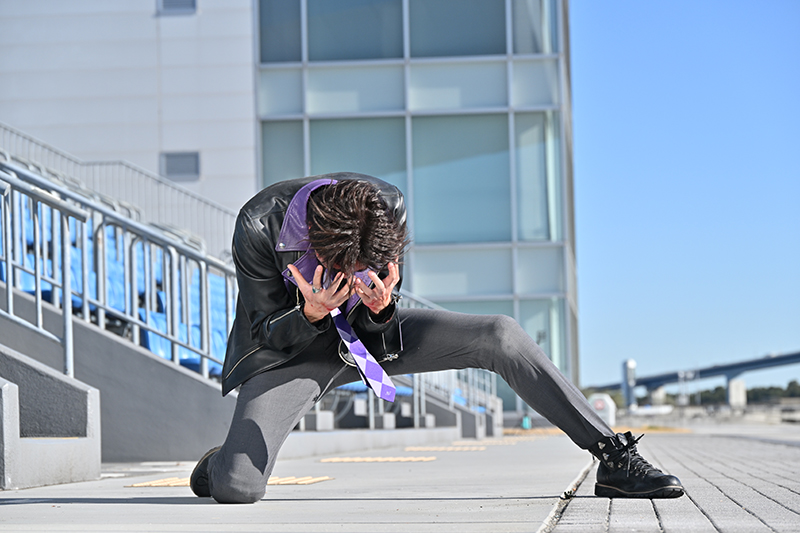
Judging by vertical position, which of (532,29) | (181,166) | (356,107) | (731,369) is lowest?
(731,369)

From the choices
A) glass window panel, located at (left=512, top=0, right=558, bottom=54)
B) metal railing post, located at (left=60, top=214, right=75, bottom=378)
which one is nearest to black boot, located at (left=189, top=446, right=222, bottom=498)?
metal railing post, located at (left=60, top=214, right=75, bottom=378)

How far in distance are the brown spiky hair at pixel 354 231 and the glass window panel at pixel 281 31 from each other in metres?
15.1

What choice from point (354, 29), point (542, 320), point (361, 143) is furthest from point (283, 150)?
point (542, 320)

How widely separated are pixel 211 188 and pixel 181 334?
10792 millimetres

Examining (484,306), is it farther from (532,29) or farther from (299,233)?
(299,233)

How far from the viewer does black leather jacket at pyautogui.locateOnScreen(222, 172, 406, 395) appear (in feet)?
9.63

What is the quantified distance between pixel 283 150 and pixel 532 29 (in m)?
5.02

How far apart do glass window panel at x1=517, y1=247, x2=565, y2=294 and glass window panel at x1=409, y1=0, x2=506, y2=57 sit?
384 cm

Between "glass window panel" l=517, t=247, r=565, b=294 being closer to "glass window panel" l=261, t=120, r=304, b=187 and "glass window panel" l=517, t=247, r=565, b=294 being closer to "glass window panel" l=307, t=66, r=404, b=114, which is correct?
"glass window panel" l=307, t=66, r=404, b=114

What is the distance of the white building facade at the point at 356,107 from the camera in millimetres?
16719

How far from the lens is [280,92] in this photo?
17.3 m

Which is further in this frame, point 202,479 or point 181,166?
point 181,166

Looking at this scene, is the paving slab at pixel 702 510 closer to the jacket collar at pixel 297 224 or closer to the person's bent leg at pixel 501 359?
the person's bent leg at pixel 501 359

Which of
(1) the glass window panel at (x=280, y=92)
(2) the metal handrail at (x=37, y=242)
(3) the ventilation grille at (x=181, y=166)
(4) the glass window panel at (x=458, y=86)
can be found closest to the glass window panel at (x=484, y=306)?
(4) the glass window panel at (x=458, y=86)
